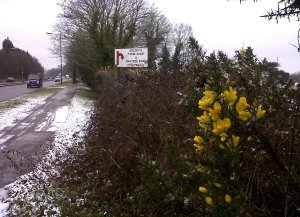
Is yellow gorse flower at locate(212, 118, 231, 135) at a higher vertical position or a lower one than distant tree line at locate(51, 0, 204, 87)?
lower

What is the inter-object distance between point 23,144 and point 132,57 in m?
4.06

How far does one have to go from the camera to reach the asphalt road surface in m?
8.27

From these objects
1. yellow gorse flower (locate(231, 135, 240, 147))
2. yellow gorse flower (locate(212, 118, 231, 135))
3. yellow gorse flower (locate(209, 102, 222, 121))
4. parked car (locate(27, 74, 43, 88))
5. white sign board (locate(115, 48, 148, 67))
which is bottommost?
parked car (locate(27, 74, 43, 88))

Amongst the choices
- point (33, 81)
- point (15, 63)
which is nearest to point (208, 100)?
point (33, 81)

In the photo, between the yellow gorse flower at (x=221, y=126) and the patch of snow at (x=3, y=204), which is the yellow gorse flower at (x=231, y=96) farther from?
the patch of snow at (x=3, y=204)

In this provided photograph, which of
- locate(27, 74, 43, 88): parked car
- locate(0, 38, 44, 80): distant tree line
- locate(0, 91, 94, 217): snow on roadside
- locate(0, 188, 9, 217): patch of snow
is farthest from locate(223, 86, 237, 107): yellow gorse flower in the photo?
locate(0, 38, 44, 80): distant tree line

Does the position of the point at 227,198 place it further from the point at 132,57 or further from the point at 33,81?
the point at 33,81

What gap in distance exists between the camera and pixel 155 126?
6516mm

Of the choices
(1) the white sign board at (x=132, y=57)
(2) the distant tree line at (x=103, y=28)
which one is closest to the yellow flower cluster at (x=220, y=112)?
(1) the white sign board at (x=132, y=57)

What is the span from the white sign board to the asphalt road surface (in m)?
3.21

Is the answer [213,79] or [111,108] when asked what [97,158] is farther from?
[213,79]

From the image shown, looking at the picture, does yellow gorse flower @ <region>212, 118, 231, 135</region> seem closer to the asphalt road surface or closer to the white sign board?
the asphalt road surface

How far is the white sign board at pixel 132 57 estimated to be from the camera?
1239 centimetres

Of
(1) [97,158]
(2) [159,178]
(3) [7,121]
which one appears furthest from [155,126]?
(3) [7,121]
